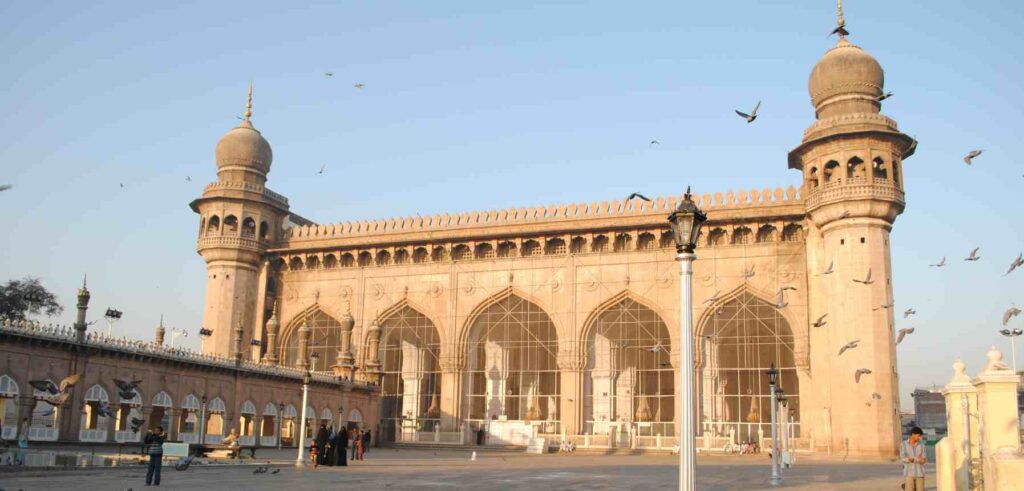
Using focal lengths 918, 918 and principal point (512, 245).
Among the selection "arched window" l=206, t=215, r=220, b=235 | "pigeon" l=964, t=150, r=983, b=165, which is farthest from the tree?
"pigeon" l=964, t=150, r=983, b=165

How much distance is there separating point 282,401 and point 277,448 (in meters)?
1.45

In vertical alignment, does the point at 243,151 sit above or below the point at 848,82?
below


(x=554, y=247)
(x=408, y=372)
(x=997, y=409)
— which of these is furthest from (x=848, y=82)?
(x=997, y=409)

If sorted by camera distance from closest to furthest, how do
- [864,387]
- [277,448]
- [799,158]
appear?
[864,387] < [277,448] < [799,158]

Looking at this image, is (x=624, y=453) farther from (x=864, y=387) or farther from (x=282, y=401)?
(x=282, y=401)

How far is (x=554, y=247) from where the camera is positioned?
32.5 metres

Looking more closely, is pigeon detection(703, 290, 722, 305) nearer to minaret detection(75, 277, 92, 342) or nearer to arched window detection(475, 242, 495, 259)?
arched window detection(475, 242, 495, 259)

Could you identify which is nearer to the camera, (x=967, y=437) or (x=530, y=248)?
(x=967, y=437)

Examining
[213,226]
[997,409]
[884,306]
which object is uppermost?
[213,226]

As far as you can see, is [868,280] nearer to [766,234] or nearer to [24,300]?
[766,234]

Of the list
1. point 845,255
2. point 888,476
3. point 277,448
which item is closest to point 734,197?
point 845,255

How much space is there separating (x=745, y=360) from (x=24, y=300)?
105 feet

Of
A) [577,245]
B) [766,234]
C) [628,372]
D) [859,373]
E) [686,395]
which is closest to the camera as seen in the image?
[686,395]

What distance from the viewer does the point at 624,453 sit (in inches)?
1160
